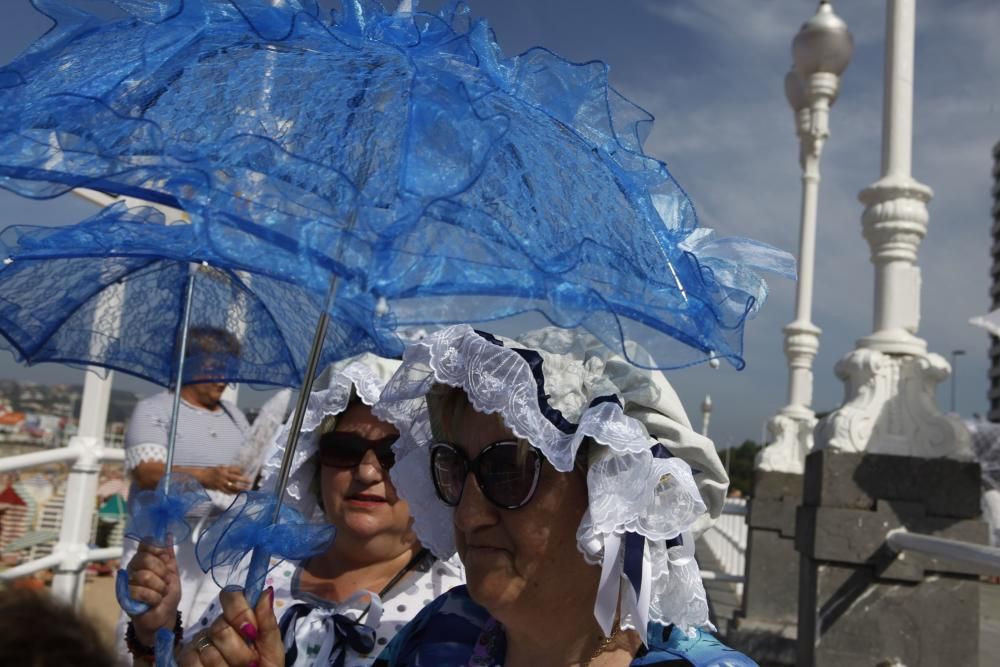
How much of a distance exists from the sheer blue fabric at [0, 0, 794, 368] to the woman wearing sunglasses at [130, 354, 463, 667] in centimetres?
118

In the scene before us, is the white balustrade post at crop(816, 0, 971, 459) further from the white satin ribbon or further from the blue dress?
the white satin ribbon

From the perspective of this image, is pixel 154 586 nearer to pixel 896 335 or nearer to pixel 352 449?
pixel 352 449

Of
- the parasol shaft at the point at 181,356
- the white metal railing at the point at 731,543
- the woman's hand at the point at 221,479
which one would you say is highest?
the parasol shaft at the point at 181,356

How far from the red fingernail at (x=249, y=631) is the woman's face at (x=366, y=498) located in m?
0.97

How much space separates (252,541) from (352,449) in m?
1.00

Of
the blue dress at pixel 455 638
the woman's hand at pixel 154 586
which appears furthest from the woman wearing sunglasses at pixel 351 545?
the woman's hand at pixel 154 586

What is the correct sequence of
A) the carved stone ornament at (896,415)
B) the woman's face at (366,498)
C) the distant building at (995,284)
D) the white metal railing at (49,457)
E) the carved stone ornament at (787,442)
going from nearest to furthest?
the woman's face at (366,498)
the white metal railing at (49,457)
the carved stone ornament at (896,415)
the carved stone ornament at (787,442)
the distant building at (995,284)

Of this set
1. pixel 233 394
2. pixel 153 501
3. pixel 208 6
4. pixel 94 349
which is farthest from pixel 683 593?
pixel 233 394

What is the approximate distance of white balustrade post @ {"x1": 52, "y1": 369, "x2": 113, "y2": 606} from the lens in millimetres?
4488

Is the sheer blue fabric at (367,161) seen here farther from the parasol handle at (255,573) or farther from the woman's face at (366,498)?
the woman's face at (366,498)

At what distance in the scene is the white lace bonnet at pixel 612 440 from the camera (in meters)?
1.71

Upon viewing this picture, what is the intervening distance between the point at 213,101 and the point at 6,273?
79cm

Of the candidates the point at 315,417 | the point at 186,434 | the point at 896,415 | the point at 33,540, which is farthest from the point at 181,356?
the point at 896,415

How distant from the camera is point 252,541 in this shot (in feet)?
5.40
